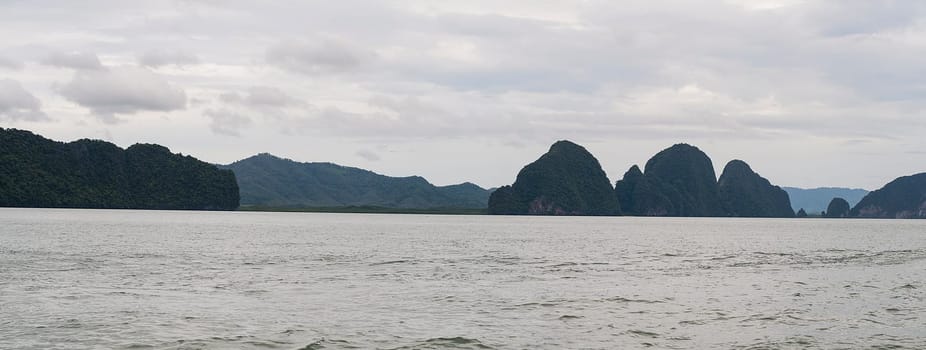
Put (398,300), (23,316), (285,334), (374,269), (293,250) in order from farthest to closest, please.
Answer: (293,250) < (374,269) < (398,300) < (23,316) < (285,334)

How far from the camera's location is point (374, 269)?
54.2m

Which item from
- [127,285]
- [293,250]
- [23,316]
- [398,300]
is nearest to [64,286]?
[127,285]

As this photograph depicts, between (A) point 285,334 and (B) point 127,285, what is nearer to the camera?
(A) point 285,334

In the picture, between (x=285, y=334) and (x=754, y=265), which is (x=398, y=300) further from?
(x=754, y=265)

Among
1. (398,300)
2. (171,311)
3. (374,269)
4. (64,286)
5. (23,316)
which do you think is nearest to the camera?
(23,316)

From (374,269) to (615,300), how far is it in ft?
68.2

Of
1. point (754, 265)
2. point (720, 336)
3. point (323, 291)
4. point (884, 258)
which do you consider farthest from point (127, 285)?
point (884, 258)

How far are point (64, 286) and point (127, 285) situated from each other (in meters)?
2.82

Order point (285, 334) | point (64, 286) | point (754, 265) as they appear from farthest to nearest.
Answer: point (754, 265) → point (64, 286) → point (285, 334)

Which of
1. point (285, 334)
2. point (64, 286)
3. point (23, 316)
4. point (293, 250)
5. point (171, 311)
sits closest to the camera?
point (285, 334)

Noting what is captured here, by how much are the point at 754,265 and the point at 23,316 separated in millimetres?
53338

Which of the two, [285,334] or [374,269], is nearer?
[285,334]

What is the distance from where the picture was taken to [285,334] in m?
26.9

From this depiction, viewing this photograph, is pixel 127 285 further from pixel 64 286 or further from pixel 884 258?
pixel 884 258
